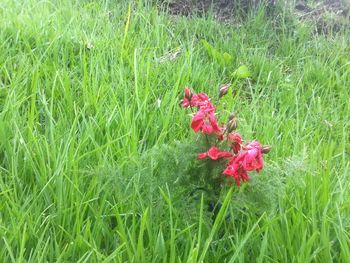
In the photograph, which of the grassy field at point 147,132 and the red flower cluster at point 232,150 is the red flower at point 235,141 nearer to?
the red flower cluster at point 232,150

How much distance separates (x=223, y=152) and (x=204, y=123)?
4.0 inches

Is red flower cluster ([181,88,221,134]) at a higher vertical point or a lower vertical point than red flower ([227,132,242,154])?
higher

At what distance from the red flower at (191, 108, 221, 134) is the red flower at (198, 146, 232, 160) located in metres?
0.05

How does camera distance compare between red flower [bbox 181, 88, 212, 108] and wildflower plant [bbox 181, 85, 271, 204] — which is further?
red flower [bbox 181, 88, 212, 108]

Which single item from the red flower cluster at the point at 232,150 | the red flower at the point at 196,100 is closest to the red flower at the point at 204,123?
the red flower cluster at the point at 232,150

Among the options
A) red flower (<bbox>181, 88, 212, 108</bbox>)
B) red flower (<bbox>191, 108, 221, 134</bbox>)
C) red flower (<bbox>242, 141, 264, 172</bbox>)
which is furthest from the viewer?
red flower (<bbox>181, 88, 212, 108</bbox>)

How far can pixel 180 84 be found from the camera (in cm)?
267

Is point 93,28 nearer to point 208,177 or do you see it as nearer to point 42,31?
point 42,31

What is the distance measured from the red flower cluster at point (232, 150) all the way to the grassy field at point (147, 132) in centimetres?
8

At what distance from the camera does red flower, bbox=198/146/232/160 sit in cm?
156

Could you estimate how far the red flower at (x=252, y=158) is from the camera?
4.82ft

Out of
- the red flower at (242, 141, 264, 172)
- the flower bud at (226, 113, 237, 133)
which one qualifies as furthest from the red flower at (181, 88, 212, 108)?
the red flower at (242, 141, 264, 172)

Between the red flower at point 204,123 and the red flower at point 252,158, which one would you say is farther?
the red flower at point 204,123

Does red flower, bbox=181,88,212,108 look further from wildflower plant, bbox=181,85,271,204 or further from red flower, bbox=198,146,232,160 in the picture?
red flower, bbox=198,146,232,160
